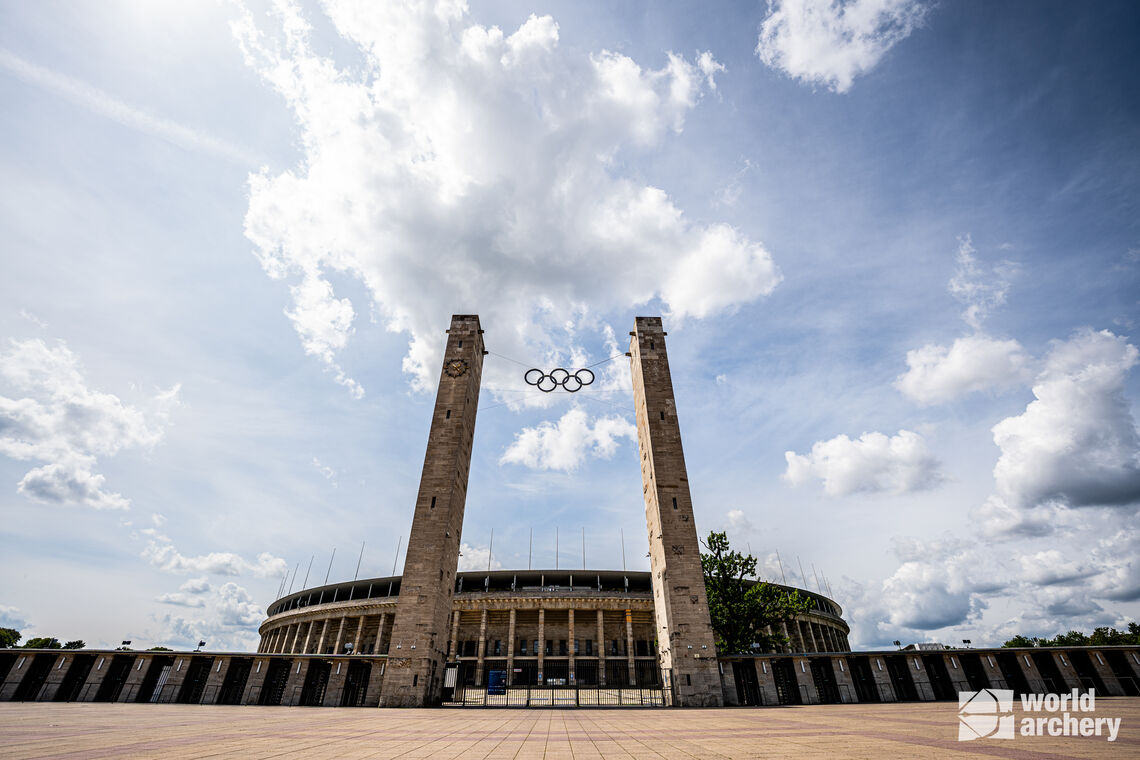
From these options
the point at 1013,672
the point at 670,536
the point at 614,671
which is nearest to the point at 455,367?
the point at 670,536

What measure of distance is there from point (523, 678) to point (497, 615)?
7.74m

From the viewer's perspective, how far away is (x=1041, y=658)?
29.5m

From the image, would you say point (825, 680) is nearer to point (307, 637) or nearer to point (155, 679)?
point (155, 679)

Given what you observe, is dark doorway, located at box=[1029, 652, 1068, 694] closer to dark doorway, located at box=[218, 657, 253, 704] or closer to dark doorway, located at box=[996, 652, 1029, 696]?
dark doorway, located at box=[996, 652, 1029, 696]

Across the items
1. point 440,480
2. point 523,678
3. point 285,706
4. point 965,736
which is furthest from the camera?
point 523,678

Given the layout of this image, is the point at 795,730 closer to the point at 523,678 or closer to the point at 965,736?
the point at 965,736

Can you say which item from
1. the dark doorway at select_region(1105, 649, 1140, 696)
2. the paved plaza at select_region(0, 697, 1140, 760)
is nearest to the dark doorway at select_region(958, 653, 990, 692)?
the dark doorway at select_region(1105, 649, 1140, 696)

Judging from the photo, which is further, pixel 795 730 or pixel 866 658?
pixel 866 658

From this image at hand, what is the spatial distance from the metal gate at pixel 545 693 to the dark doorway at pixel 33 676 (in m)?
24.2

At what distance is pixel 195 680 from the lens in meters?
30.1

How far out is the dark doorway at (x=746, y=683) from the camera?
30906 millimetres

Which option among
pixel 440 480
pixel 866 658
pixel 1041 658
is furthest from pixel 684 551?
pixel 1041 658

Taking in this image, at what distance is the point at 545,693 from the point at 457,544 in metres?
16.4

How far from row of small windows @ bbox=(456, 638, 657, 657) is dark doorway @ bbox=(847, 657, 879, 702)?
109 ft
